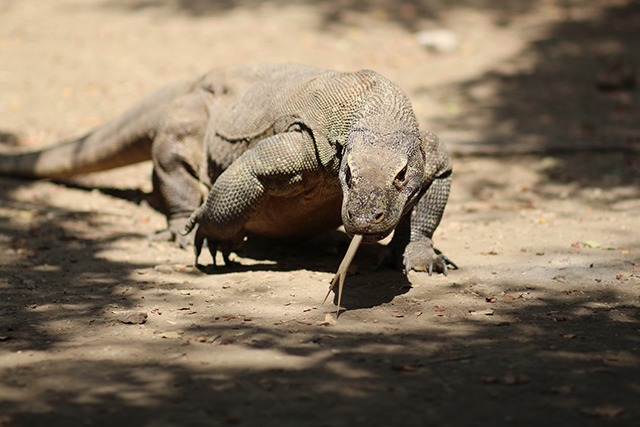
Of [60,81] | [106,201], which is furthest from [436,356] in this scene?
[60,81]

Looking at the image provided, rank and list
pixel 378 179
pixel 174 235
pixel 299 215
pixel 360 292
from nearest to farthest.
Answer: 1. pixel 378 179
2. pixel 360 292
3. pixel 299 215
4. pixel 174 235

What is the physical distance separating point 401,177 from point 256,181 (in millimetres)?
1092

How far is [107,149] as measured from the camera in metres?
6.12

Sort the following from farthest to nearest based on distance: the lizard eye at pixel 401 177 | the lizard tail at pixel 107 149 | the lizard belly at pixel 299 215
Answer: the lizard tail at pixel 107 149 → the lizard belly at pixel 299 215 → the lizard eye at pixel 401 177

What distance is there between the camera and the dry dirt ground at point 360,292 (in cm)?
229

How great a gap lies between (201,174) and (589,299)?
10.3ft

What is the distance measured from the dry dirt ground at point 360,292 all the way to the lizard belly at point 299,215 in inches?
8.7

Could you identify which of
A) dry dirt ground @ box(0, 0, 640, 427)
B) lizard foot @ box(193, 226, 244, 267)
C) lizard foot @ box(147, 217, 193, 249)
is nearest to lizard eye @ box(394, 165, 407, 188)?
dry dirt ground @ box(0, 0, 640, 427)

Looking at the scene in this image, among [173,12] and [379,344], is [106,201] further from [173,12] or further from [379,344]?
[173,12]

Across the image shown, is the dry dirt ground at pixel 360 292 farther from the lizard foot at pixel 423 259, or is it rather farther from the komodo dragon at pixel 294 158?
the komodo dragon at pixel 294 158

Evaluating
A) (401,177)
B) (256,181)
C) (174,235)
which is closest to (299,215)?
(256,181)

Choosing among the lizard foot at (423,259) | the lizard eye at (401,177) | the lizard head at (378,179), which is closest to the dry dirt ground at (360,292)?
the lizard foot at (423,259)

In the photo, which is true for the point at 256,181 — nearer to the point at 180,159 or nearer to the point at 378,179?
the point at 378,179

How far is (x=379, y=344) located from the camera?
2.82 m
